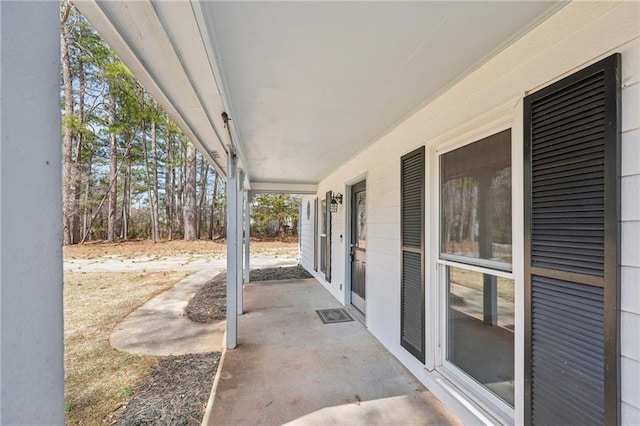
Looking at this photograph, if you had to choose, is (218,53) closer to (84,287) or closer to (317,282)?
(317,282)

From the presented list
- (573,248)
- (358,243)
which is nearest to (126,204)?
(358,243)

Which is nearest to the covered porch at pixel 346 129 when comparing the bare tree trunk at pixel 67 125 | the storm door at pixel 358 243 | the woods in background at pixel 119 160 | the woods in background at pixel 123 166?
the storm door at pixel 358 243

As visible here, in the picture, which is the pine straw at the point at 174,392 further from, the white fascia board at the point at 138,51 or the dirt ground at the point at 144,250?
the dirt ground at the point at 144,250

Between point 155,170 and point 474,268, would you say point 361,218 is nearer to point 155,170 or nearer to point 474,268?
point 474,268

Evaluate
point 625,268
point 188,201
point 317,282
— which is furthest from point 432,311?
point 188,201

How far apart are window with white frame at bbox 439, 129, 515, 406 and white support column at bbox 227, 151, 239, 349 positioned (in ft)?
7.29

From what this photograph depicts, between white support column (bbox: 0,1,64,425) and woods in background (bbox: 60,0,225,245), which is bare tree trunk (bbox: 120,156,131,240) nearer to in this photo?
woods in background (bbox: 60,0,225,245)

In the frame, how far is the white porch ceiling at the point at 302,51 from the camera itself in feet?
4.58

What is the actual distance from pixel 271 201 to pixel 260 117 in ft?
51.7

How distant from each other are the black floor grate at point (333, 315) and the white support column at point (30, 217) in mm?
3889

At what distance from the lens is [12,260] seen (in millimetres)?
461

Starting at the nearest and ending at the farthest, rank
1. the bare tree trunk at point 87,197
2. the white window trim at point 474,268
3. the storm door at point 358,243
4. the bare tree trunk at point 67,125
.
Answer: the white window trim at point 474,268 → the storm door at point 358,243 → the bare tree trunk at point 67,125 → the bare tree trunk at point 87,197

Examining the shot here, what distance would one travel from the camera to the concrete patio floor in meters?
2.12

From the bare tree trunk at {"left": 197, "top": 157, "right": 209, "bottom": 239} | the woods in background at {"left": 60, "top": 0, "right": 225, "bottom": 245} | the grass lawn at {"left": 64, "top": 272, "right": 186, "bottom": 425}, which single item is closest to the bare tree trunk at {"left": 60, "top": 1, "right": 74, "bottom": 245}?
the woods in background at {"left": 60, "top": 0, "right": 225, "bottom": 245}
